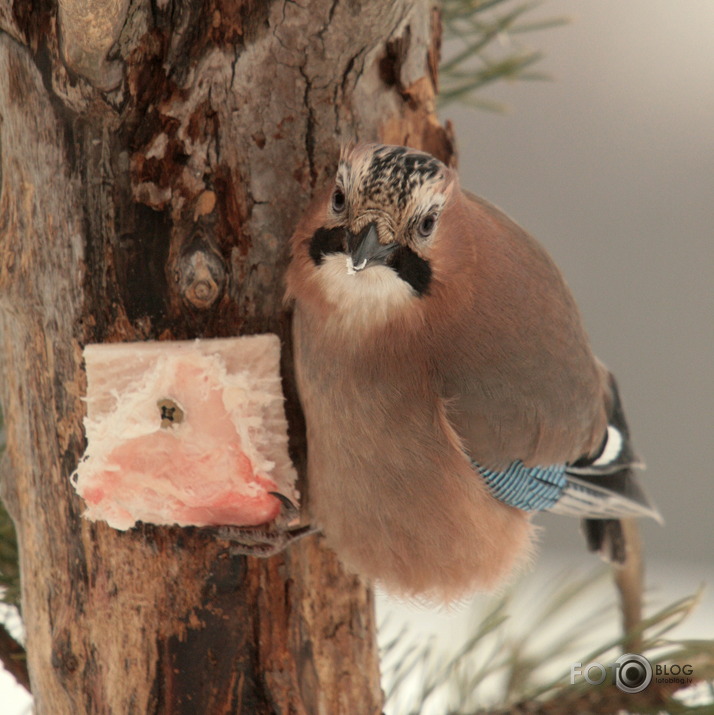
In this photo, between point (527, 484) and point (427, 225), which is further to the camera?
point (527, 484)

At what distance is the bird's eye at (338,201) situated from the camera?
137 cm

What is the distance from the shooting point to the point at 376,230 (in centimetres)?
132

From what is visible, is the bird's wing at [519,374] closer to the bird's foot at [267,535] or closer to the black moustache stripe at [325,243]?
the black moustache stripe at [325,243]

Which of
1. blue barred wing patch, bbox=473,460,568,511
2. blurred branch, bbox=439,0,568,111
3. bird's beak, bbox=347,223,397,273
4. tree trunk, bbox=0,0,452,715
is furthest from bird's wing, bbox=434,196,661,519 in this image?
blurred branch, bbox=439,0,568,111

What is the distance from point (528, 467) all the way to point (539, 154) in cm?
254

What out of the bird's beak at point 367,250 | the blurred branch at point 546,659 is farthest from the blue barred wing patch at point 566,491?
the bird's beak at point 367,250

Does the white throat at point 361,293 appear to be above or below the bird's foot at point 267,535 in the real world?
above

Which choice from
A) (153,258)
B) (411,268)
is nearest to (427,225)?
(411,268)

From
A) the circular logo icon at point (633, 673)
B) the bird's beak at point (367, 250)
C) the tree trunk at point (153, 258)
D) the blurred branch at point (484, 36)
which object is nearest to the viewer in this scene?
the bird's beak at point (367, 250)

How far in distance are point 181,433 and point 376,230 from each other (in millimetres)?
409

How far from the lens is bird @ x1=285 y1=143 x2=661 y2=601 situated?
4.53ft

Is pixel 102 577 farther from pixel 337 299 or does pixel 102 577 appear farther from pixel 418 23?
pixel 418 23

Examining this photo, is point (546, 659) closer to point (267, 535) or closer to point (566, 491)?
point (566, 491)

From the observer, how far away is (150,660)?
145 cm
